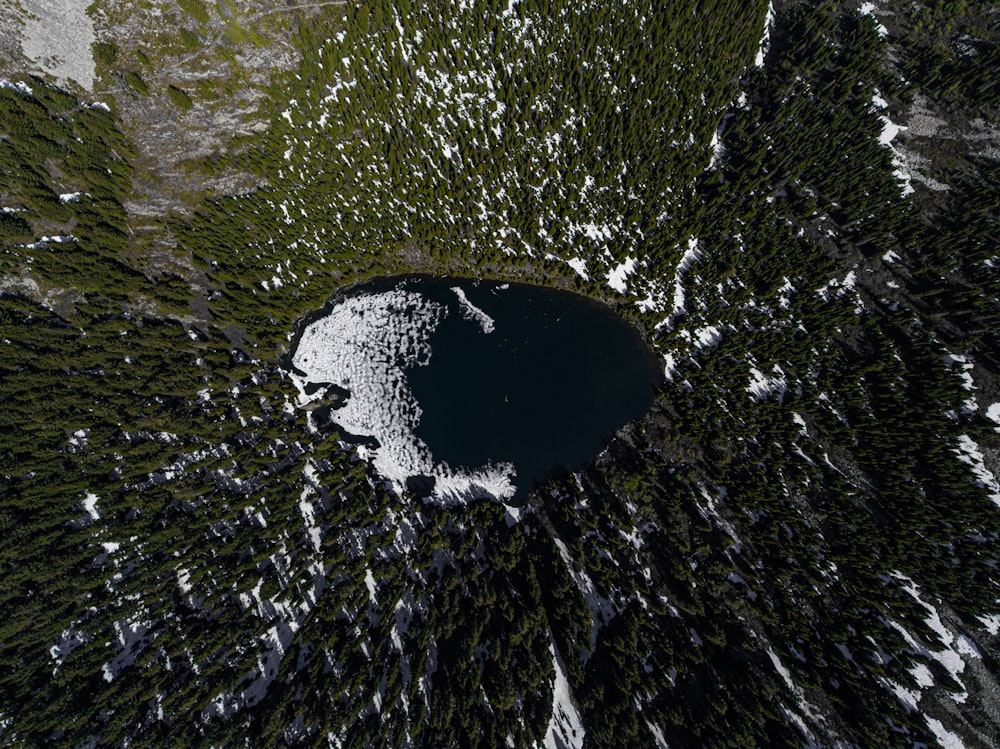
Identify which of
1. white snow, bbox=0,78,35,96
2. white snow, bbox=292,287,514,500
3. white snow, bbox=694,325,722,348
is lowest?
white snow, bbox=292,287,514,500

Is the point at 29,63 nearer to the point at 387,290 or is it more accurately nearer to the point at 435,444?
the point at 387,290

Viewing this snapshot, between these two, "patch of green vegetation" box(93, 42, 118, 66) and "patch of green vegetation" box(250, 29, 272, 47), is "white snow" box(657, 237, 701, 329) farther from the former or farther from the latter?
"patch of green vegetation" box(93, 42, 118, 66)

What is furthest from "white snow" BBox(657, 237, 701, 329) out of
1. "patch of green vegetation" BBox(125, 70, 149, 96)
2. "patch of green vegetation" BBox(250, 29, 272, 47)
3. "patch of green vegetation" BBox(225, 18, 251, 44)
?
"patch of green vegetation" BBox(125, 70, 149, 96)

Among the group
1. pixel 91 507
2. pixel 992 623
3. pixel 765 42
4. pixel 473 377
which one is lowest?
pixel 91 507

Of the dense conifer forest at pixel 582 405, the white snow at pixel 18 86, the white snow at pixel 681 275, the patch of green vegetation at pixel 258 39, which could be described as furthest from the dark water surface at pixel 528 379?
the white snow at pixel 18 86

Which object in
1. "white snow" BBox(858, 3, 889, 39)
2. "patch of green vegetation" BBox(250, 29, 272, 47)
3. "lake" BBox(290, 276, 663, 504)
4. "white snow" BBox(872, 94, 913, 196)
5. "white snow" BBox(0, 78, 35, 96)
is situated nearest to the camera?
"white snow" BBox(0, 78, 35, 96)

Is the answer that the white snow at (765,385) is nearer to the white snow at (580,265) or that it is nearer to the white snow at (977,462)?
the white snow at (977,462)

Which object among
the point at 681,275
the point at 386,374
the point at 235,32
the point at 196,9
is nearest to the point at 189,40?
the point at 196,9

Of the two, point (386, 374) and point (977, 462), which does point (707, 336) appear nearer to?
point (977, 462)

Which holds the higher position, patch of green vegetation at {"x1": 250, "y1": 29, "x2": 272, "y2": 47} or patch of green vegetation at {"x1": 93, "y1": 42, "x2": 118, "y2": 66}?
patch of green vegetation at {"x1": 250, "y1": 29, "x2": 272, "y2": 47}
